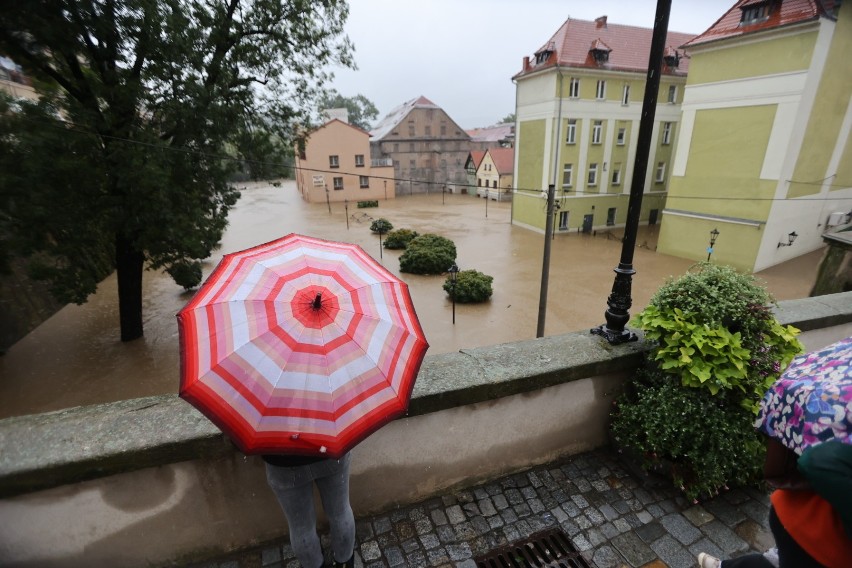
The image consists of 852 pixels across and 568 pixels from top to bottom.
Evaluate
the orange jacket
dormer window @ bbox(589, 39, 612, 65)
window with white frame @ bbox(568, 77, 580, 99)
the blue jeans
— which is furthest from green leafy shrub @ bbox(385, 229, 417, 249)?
the orange jacket

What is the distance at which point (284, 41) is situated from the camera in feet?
39.8

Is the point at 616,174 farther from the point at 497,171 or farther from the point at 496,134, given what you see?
the point at 496,134

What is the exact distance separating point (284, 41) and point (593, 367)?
13166 mm

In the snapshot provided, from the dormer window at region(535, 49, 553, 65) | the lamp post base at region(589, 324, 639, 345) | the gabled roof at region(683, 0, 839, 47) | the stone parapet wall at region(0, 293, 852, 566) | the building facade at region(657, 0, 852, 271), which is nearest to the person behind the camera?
the stone parapet wall at region(0, 293, 852, 566)

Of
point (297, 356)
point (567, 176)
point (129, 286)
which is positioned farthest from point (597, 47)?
point (297, 356)

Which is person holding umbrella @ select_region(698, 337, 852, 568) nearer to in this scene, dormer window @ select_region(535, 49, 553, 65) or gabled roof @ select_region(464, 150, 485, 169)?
dormer window @ select_region(535, 49, 553, 65)

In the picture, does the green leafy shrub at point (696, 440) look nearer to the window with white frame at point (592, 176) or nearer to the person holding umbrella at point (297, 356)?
the person holding umbrella at point (297, 356)

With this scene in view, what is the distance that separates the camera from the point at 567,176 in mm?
28172

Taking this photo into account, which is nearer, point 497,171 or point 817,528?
point 817,528

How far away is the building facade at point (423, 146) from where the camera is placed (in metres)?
51.4

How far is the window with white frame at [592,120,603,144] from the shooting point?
90.2 feet

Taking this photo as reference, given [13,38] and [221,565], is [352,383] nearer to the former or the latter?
[221,565]

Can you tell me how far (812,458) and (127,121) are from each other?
12740 mm

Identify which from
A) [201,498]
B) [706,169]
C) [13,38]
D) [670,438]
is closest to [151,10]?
[13,38]
